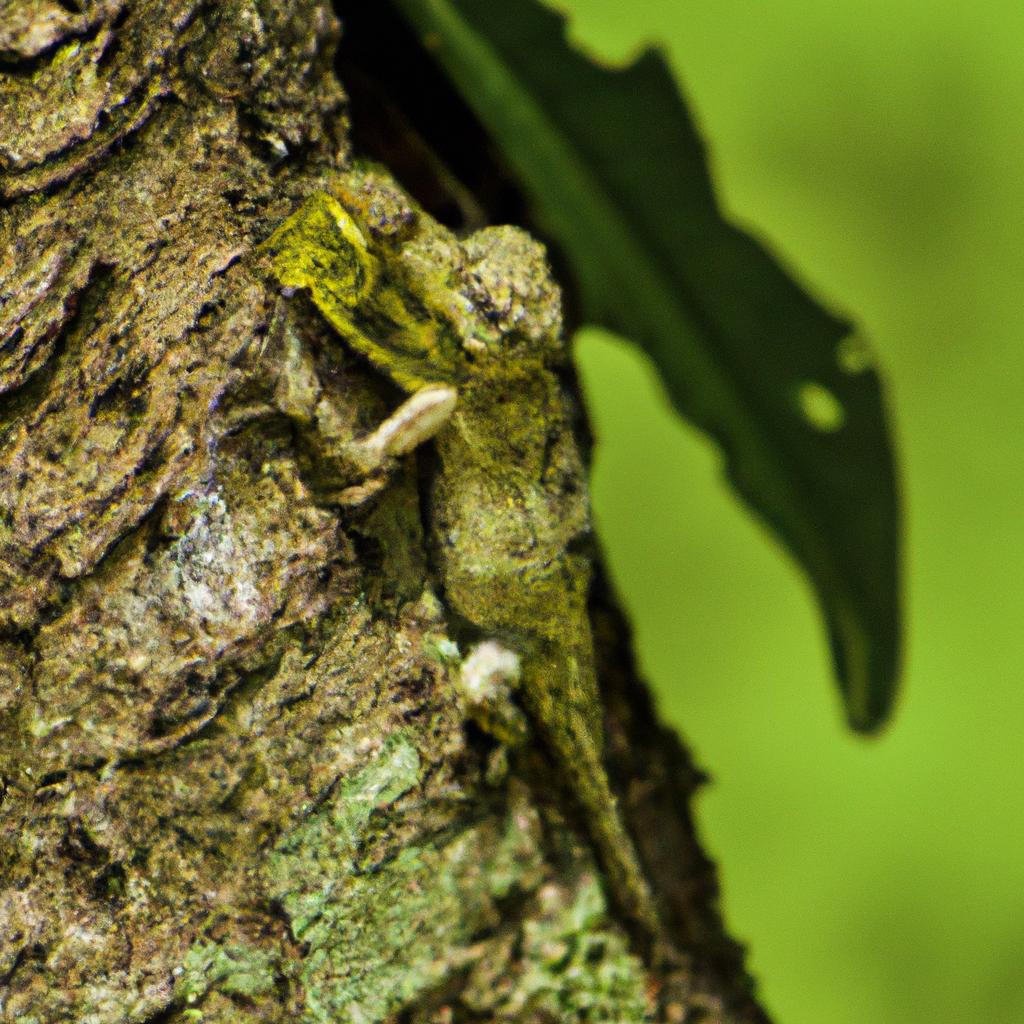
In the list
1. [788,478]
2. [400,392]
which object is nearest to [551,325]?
[400,392]

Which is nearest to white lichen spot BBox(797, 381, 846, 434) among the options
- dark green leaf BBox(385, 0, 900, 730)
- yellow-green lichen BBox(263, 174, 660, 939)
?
dark green leaf BBox(385, 0, 900, 730)

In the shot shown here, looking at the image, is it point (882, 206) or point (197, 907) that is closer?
point (197, 907)

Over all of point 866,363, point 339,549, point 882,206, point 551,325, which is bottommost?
point 339,549

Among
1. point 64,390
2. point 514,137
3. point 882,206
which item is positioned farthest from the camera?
point 882,206

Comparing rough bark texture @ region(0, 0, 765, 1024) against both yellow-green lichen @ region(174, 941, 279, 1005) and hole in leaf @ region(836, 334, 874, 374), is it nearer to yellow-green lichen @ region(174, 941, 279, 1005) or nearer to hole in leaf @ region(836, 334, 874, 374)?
yellow-green lichen @ region(174, 941, 279, 1005)

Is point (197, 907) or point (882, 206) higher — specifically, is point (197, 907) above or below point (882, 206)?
below

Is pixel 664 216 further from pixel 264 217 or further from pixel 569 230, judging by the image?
pixel 264 217

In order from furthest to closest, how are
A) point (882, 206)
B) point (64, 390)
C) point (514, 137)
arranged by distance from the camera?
point (882, 206) < point (514, 137) < point (64, 390)

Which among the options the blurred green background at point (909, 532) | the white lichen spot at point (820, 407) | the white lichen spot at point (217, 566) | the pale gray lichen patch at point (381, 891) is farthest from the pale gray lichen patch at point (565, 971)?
the blurred green background at point (909, 532)
